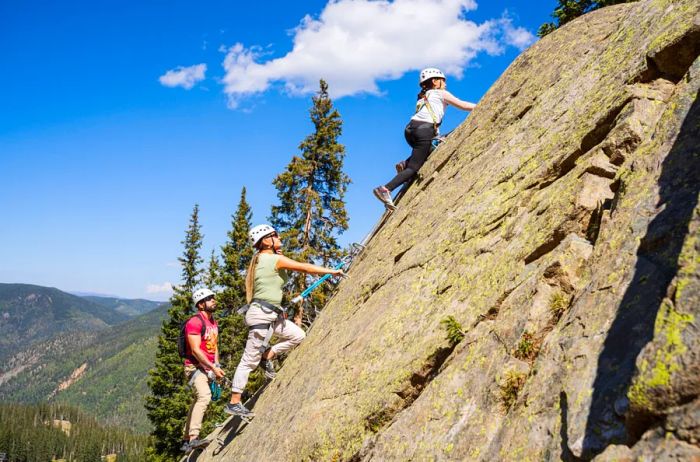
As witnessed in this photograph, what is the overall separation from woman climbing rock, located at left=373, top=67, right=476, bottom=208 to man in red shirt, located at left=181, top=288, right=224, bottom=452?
4.90 m

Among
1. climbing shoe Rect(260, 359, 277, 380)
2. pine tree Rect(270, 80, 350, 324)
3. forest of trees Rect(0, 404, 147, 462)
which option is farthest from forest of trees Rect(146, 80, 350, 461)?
forest of trees Rect(0, 404, 147, 462)

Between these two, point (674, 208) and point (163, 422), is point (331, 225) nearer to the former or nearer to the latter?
point (163, 422)

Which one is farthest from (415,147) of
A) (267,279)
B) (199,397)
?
(199,397)

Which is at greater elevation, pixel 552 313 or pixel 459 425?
pixel 552 313

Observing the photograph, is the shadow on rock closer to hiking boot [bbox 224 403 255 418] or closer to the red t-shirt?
hiking boot [bbox 224 403 255 418]

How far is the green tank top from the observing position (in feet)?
29.5

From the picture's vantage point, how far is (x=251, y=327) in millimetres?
9180

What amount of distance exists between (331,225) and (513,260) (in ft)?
79.9

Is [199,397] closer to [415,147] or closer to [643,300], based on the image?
[415,147]

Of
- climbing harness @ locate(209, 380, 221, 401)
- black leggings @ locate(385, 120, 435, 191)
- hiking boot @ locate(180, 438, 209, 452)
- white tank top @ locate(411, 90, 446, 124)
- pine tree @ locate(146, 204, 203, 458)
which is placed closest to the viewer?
climbing harness @ locate(209, 380, 221, 401)

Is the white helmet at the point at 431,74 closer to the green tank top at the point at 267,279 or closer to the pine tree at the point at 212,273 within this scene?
the green tank top at the point at 267,279

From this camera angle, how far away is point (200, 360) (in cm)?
999

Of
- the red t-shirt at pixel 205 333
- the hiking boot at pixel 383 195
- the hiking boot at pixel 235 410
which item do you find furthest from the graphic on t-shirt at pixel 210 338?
the hiking boot at pixel 383 195

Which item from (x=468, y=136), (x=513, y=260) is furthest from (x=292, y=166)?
(x=513, y=260)
